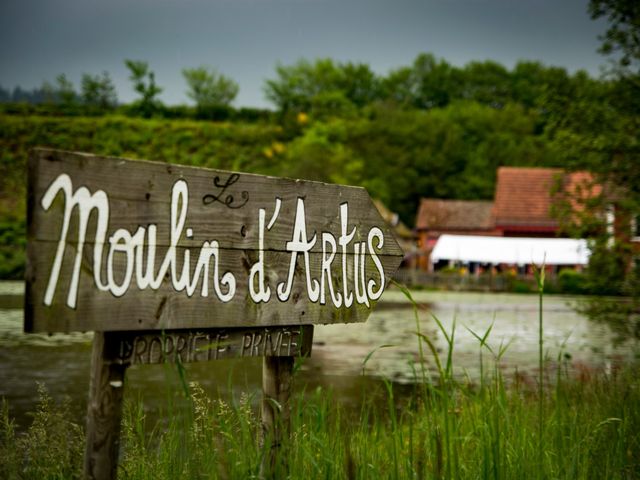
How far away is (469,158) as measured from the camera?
58.1 metres

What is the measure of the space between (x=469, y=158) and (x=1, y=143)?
104 ft

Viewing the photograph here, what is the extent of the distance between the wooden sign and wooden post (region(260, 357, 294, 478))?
186mm

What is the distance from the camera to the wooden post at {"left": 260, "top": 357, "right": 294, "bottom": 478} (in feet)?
8.52

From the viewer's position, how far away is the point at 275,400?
2654 millimetres

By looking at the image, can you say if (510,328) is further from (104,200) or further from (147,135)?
(147,135)

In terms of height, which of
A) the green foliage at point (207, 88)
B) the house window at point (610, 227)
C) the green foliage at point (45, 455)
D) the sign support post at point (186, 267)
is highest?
the green foliage at point (207, 88)

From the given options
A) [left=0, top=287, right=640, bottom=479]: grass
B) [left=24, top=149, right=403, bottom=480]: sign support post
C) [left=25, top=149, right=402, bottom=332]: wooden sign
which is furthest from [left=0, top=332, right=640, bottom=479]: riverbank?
[left=25, top=149, right=402, bottom=332]: wooden sign

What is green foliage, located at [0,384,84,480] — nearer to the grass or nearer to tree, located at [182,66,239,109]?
the grass

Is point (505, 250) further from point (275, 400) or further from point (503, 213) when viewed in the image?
point (275, 400)

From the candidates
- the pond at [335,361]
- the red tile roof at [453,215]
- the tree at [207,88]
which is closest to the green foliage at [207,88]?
the tree at [207,88]

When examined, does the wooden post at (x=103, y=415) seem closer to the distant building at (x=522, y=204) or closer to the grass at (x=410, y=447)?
the grass at (x=410, y=447)

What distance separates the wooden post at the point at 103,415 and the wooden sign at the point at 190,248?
0.33 feet

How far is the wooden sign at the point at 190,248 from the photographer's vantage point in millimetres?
1970

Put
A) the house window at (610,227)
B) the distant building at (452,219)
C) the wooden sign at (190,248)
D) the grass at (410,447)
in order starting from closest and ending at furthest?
the wooden sign at (190,248) → the grass at (410,447) → the house window at (610,227) → the distant building at (452,219)
